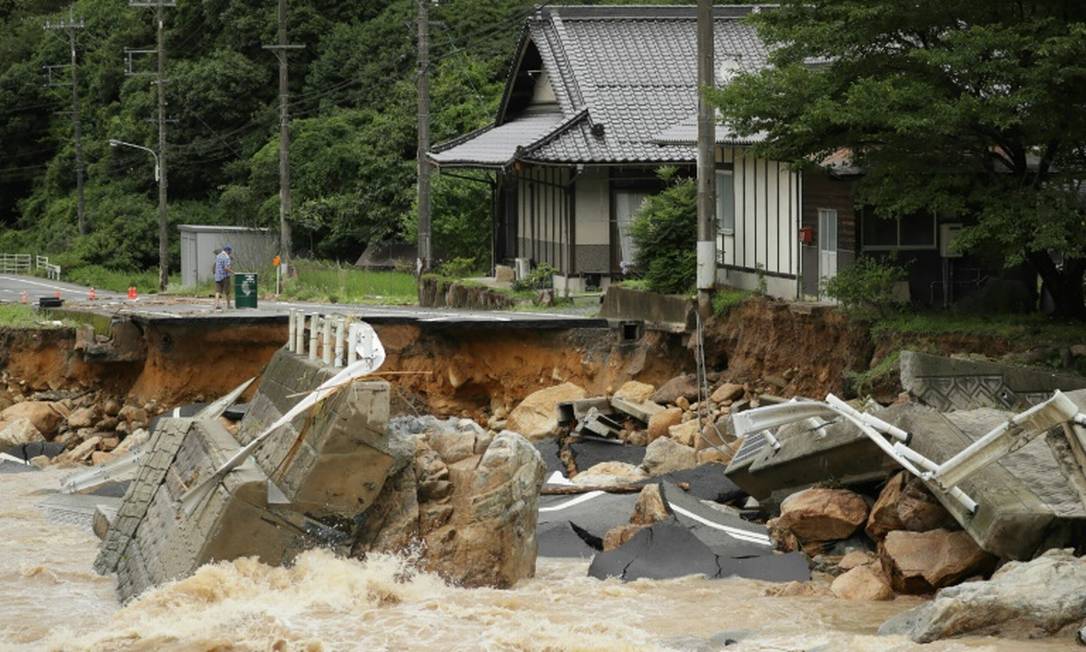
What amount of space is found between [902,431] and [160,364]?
1779 cm

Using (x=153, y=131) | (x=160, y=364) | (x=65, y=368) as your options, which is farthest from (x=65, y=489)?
(x=153, y=131)

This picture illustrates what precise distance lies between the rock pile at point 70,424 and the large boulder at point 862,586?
15438mm

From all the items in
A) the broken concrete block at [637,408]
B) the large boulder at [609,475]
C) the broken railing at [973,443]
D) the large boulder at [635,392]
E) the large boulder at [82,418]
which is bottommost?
the large boulder at [82,418]

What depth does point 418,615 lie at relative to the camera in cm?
1612

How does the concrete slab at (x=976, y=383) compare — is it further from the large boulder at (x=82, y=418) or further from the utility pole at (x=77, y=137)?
the utility pole at (x=77, y=137)

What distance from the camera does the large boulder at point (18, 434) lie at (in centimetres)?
3038

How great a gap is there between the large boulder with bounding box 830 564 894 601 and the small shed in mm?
39583

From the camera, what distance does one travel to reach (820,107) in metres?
22.7

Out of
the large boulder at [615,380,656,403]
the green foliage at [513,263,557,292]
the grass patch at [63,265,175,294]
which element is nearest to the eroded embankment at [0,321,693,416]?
the large boulder at [615,380,656,403]

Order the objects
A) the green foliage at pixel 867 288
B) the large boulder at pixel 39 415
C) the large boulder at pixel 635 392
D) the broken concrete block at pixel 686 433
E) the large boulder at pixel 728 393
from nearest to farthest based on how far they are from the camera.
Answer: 1. the broken concrete block at pixel 686 433
2. the green foliage at pixel 867 288
3. the large boulder at pixel 728 393
4. the large boulder at pixel 635 392
5. the large boulder at pixel 39 415

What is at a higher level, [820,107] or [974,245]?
[820,107]

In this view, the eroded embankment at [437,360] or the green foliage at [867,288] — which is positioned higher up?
the green foliage at [867,288]

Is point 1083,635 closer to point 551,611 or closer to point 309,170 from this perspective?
point 551,611

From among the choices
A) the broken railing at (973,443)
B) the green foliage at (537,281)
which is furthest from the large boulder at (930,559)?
the green foliage at (537,281)
